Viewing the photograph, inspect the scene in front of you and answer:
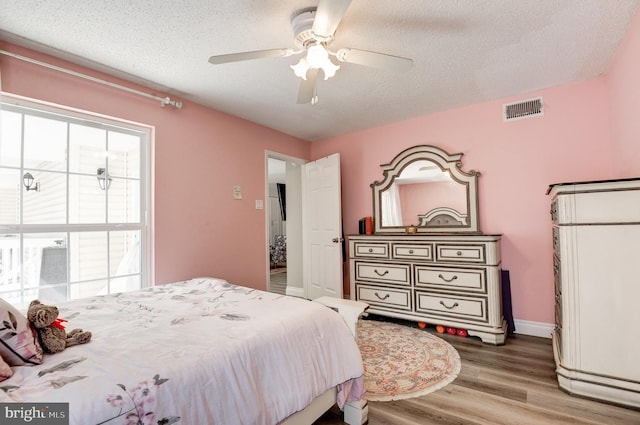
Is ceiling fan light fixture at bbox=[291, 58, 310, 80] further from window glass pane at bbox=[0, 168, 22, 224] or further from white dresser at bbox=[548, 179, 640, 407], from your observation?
window glass pane at bbox=[0, 168, 22, 224]

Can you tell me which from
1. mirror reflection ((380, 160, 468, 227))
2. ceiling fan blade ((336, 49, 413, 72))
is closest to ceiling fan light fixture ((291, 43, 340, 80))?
ceiling fan blade ((336, 49, 413, 72))

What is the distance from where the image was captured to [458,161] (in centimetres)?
335

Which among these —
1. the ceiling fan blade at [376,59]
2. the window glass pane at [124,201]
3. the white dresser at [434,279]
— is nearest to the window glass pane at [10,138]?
the window glass pane at [124,201]

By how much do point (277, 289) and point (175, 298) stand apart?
3.55 metres

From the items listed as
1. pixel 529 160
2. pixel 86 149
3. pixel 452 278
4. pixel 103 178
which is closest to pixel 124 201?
pixel 103 178

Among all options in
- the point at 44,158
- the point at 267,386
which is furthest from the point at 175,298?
the point at 44,158

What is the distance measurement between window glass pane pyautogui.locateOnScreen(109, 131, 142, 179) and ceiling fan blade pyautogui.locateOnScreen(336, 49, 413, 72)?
1.99 m

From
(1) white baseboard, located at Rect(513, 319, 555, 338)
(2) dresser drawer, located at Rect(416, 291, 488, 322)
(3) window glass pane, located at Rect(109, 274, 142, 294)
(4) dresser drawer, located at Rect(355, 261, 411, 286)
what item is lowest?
(1) white baseboard, located at Rect(513, 319, 555, 338)

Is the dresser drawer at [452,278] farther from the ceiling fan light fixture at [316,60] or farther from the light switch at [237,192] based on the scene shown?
the ceiling fan light fixture at [316,60]

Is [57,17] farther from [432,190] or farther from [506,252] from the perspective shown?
[506,252]

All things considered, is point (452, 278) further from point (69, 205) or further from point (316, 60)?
point (69, 205)

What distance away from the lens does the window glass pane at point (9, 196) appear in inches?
78.8

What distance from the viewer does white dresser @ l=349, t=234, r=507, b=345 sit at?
2.79 meters

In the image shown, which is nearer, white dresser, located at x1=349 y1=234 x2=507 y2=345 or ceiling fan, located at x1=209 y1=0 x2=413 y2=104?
ceiling fan, located at x1=209 y1=0 x2=413 y2=104
